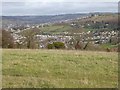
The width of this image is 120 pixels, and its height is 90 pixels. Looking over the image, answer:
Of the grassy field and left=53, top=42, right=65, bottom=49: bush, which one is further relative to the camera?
left=53, top=42, right=65, bottom=49: bush

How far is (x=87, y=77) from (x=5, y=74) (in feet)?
10.4

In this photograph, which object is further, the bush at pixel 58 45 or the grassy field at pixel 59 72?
the bush at pixel 58 45

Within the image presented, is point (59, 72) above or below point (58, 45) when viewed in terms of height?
above

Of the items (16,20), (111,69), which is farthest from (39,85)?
(16,20)

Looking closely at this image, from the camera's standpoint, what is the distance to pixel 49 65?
1383 cm

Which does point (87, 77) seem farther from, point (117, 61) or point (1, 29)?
point (1, 29)

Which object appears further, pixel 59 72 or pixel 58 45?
pixel 58 45

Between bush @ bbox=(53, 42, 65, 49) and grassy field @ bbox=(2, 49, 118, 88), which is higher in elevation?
grassy field @ bbox=(2, 49, 118, 88)

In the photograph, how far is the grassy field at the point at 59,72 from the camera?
1036 centimetres

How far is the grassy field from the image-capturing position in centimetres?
1036

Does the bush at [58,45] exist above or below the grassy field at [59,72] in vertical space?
below

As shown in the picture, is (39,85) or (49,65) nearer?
(39,85)

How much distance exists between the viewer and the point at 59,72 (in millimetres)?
12430

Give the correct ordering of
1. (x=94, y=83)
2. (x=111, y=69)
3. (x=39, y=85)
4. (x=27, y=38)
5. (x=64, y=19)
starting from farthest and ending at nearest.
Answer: (x=64, y=19) < (x=27, y=38) < (x=111, y=69) < (x=94, y=83) < (x=39, y=85)
